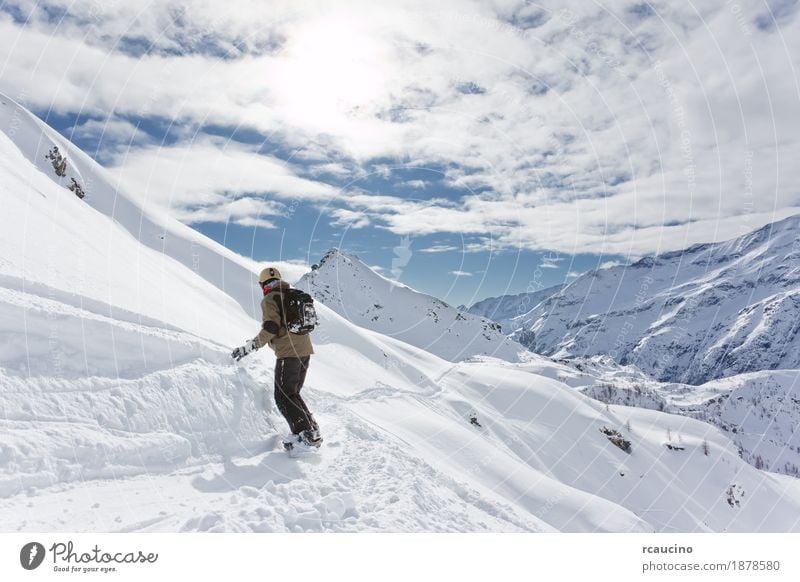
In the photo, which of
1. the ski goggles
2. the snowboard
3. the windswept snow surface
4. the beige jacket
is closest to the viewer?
the windswept snow surface

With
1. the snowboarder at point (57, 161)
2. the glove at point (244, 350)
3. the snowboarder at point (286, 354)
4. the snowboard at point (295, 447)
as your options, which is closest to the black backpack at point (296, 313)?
the snowboarder at point (286, 354)

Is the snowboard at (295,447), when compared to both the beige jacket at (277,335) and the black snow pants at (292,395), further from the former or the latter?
the beige jacket at (277,335)

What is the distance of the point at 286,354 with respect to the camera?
29.9ft

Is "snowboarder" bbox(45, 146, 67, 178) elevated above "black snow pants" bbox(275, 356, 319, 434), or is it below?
above

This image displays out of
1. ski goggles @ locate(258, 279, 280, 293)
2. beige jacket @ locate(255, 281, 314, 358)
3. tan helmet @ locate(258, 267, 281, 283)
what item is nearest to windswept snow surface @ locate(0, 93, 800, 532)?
beige jacket @ locate(255, 281, 314, 358)

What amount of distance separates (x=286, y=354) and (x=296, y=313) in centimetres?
85

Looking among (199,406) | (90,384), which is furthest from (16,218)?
(199,406)

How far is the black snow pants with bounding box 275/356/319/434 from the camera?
355 inches

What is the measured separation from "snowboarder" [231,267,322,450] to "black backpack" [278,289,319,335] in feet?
0.09

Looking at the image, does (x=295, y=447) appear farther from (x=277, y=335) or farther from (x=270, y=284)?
(x=270, y=284)

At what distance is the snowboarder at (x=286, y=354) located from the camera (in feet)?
28.9

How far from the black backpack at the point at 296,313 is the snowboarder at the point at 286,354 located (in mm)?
28

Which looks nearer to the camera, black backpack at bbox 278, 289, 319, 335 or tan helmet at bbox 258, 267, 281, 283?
black backpack at bbox 278, 289, 319, 335

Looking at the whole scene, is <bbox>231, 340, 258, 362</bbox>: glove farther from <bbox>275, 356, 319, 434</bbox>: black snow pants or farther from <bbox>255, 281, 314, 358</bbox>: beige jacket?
<bbox>275, 356, 319, 434</bbox>: black snow pants
